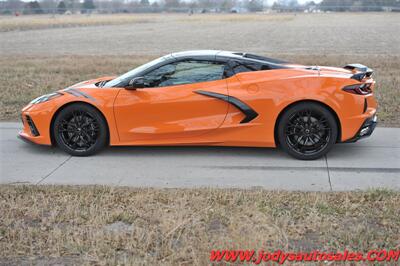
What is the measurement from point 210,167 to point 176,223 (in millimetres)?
1856

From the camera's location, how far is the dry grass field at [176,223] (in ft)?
11.9

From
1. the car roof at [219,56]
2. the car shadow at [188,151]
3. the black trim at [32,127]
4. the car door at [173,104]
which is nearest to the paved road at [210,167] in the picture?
the car shadow at [188,151]

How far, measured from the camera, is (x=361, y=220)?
4133mm

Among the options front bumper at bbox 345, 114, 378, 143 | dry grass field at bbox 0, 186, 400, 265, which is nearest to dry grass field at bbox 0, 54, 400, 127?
front bumper at bbox 345, 114, 378, 143

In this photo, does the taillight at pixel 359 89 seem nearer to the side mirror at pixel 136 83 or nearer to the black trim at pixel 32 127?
the side mirror at pixel 136 83

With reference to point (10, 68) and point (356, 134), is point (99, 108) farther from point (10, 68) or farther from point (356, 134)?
point (10, 68)

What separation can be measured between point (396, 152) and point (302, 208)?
2.58 metres

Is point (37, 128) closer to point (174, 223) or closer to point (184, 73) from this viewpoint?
point (184, 73)

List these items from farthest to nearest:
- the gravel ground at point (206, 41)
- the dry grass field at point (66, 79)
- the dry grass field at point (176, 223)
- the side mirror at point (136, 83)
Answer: the gravel ground at point (206, 41) < the dry grass field at point (66, 79) < the side mirror at point (136, 83) < the dry grass field at point (176, 223)

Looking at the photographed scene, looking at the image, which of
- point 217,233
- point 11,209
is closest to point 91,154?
point 11,209

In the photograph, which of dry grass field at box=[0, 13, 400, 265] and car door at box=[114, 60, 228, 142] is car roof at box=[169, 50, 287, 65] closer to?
car door at box=[114, 60, 228, 142]

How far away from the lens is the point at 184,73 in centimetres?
616

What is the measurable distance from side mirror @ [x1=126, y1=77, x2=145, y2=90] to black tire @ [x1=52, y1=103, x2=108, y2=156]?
1.73 feet

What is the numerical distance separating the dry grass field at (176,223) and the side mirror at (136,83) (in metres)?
1.62
